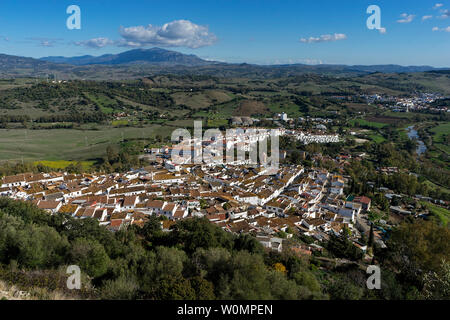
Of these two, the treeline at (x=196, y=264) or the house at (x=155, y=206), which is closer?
the treeline at (x=196, y=264)

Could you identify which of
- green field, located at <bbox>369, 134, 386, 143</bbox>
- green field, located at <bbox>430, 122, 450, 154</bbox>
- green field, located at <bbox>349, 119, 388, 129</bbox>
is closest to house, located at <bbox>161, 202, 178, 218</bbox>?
green field, located at <bbox>369, 134, 386, 143</bbox>

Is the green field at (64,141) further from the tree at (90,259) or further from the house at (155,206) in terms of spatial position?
the tree at (90,259)

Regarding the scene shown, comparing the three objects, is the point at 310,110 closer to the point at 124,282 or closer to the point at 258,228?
the point at 258,228

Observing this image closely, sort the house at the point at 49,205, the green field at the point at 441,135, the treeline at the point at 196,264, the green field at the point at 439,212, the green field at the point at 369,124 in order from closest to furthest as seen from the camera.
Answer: the treeline at the point at 196,264 → the house at the point at 49,205 → the green field at the point at 439,212 → the green field at the point at 441,135 → the green field at the point at 369,124

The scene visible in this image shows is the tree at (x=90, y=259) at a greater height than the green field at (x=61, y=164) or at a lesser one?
greater

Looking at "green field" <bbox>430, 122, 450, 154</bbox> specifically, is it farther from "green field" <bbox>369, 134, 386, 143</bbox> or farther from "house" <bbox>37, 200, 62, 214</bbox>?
"house" <bbox>37, 200, 62, 214</bbox>

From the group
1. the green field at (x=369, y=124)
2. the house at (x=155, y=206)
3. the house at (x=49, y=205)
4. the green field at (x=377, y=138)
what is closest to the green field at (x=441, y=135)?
the green field at (x=377, y=138)

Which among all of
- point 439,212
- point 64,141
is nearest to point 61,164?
point 64,141

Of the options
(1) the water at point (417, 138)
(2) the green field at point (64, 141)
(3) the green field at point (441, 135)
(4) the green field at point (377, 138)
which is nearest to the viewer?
(2) the green field at point (64, 141)
